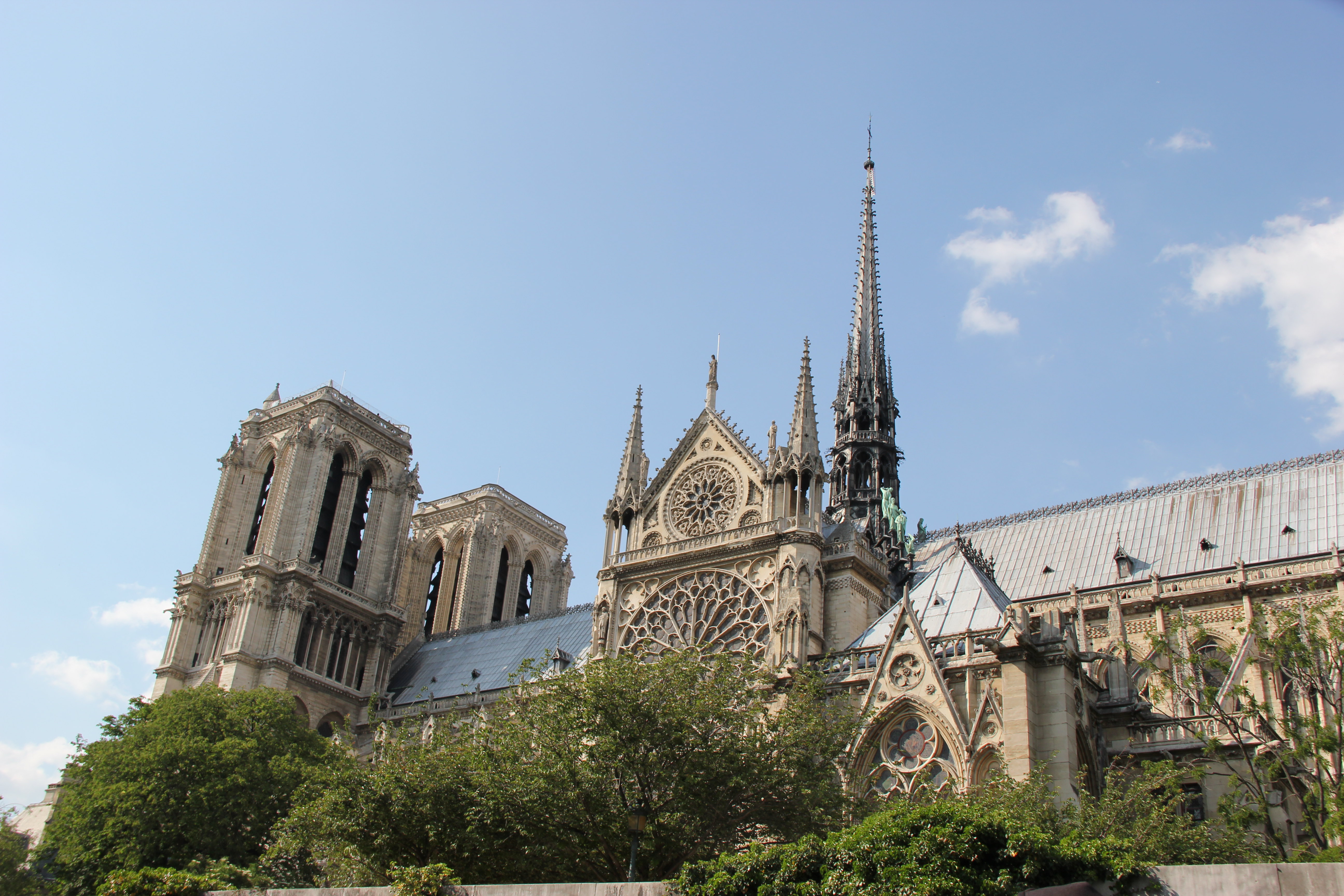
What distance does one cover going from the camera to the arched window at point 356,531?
63094 mm

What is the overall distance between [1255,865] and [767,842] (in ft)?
37.9

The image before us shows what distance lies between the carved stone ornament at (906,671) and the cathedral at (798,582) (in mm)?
59

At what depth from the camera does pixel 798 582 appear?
3825 centimetres

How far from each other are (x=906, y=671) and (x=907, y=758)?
7.27ft

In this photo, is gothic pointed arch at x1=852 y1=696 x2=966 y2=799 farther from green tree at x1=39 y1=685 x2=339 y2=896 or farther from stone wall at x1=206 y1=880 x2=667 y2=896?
green tree at x1=39 y1=685 x2=339 y2=896

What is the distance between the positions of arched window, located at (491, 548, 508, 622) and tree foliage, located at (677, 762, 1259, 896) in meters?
53.8

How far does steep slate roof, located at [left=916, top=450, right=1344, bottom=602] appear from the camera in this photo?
142ft

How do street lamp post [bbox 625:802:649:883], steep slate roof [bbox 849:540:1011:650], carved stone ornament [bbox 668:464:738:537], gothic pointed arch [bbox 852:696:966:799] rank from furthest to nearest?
carved stone ornament [bbox 668:464:738:537] → steep slate roof [bbox 849:540:1011:650] → gothic pointed arch [bbox 852:696:966:799] → street lamp post [bbox 625:802:649:883]

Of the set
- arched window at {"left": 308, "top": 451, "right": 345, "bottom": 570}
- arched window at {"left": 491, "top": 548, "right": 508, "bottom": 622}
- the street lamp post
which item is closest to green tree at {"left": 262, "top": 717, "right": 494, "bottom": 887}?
the street lamp post

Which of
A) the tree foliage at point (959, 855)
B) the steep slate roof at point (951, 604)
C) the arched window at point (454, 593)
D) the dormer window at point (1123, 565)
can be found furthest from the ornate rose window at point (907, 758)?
the arched window at point (454, 593)

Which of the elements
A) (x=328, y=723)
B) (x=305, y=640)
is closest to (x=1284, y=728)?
(x=328, y=723)

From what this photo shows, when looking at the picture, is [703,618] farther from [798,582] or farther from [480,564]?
[480,564]

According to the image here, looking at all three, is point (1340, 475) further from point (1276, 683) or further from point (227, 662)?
point (227, 662)

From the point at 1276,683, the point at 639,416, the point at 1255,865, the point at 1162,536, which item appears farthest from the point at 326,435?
the point at 1255,865
